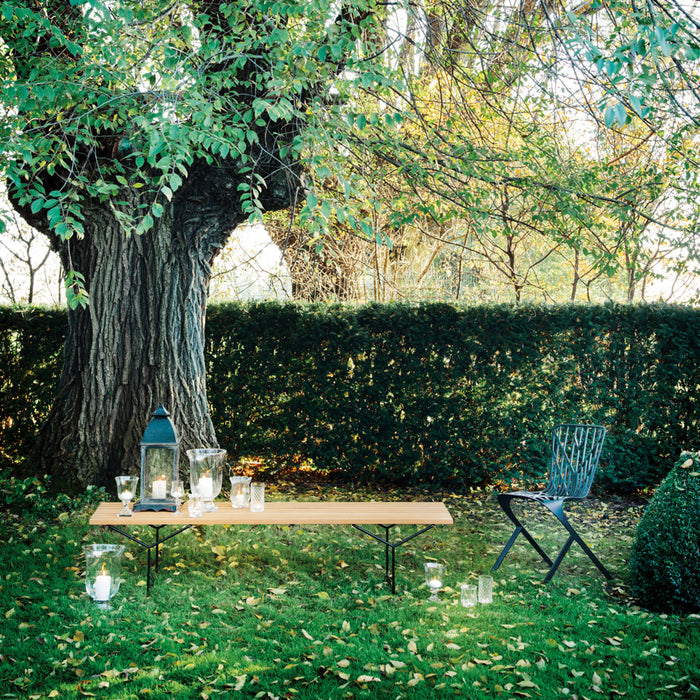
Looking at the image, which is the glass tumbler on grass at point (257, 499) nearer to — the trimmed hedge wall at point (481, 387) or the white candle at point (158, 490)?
the white candle at point (158, 490)

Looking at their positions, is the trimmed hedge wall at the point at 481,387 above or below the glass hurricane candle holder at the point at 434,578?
above

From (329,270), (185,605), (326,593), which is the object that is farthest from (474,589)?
(329,270)

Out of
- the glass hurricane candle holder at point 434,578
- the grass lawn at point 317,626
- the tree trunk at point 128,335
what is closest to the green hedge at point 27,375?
the tree trunk at point 128,335

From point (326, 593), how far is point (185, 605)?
0.88 m

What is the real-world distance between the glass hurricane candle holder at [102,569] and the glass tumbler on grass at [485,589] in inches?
85.7

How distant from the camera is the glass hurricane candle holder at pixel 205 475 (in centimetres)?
444

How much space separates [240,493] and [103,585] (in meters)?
1.04

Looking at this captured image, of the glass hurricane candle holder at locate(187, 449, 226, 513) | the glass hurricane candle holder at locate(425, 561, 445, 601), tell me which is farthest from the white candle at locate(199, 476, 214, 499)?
the glass hurricane candle holder at locate(425, 561, 445, 601)

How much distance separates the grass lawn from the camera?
321 centimetres

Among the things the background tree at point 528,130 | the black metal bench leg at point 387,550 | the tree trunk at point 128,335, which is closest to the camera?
the black metal bench leg at point 387,550

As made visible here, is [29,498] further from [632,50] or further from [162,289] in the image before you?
[632,50]

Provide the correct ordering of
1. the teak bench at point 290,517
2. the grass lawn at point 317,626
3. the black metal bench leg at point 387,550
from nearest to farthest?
1. the grass lawn at point 317,626
2. the teak bench at point 290,517
3. the black metal bench leg at point 387,550

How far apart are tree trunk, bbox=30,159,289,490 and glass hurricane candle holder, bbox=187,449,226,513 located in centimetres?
196

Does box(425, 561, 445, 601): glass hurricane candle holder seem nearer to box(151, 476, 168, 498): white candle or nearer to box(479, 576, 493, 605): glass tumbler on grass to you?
box(479, 576, 493, 605): glass tumbler on grass
